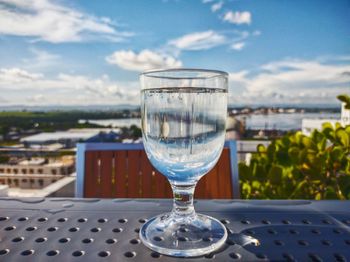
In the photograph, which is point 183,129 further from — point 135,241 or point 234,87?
point 234,87

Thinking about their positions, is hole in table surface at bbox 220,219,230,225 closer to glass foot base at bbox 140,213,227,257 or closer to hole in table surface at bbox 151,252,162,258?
glass foot base at bbox 140,213,227,257

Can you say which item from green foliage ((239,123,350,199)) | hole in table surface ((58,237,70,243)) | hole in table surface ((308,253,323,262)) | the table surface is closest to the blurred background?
green foliage ((239,123,350,199))

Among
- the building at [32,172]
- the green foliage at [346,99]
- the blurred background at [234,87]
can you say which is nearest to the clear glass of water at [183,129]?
the blurred background at [234,87]

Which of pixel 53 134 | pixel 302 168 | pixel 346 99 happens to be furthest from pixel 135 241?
pixel 53 134

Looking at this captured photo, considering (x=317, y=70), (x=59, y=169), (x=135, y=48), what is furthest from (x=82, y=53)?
(x=317, y=70)

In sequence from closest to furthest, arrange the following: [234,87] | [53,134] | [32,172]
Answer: [234,87] → [53,134] → [32,172]

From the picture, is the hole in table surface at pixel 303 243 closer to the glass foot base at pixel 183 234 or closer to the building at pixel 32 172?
the glass foot base at pixel 183 234
